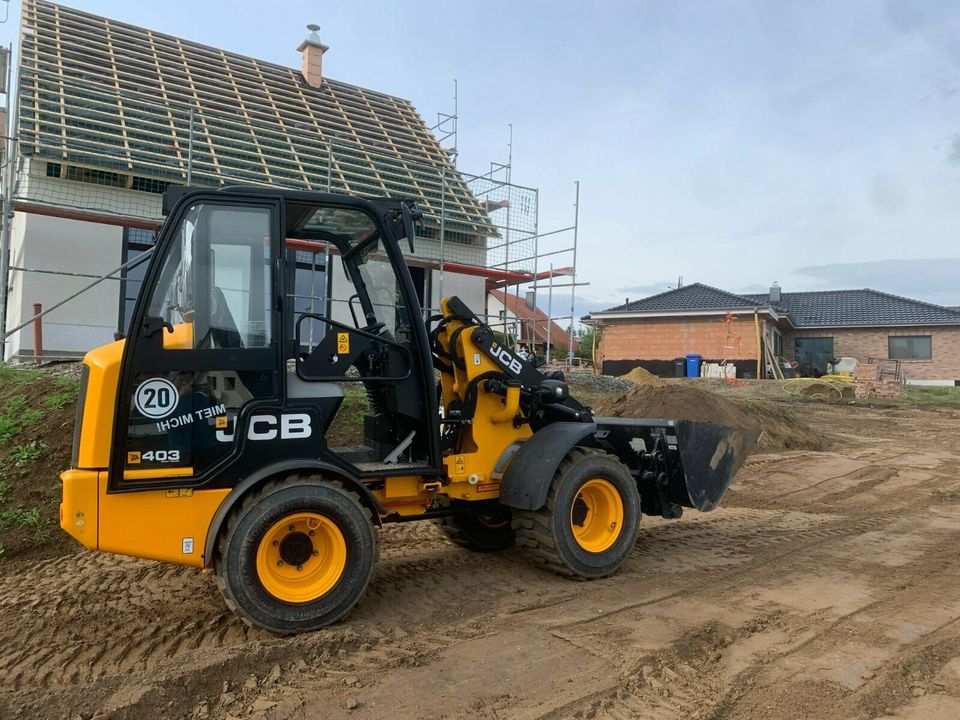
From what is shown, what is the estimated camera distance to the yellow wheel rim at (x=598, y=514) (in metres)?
5.12

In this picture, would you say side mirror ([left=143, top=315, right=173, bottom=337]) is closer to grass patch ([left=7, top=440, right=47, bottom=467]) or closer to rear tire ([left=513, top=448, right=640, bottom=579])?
rear tire ([left=513, top=448, right=640, bottom=579])

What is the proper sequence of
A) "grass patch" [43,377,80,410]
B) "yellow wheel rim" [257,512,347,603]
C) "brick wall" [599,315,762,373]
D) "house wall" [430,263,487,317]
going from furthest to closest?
"brick wall" [599,315,762,373] → "house wall" [430,263,487,317] → "grass patch" [43,377,80,410] → "yellow wheel rim" [257,512,347,603]

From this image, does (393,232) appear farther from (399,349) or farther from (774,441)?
(774,441)

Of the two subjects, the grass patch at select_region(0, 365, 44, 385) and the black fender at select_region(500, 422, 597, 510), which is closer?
the black fender at select_region(500, 422, 597, 510)

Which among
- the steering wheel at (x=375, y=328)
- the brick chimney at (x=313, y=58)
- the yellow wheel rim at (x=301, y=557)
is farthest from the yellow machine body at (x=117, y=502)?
the brick chimney at (x=313, y=58)

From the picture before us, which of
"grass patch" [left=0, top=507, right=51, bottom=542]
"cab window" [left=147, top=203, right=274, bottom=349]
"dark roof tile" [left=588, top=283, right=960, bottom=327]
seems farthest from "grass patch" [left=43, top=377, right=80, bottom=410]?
"dark roof tile" [left=588, top=283, right=960, bottom=327]

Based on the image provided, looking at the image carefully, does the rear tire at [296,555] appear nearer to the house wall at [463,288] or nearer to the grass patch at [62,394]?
the grass patch at [62,394]

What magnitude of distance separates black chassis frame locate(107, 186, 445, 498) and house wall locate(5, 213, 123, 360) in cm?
817

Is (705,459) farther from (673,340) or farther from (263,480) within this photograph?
(673,340)

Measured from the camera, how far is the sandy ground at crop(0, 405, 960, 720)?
3.17 metres

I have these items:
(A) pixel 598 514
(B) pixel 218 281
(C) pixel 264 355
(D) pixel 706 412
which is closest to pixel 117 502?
(C) pixel 264 355

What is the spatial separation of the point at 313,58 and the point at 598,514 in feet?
49.3

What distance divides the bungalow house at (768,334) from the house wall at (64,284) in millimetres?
21453

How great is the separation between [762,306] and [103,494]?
29194 mm
